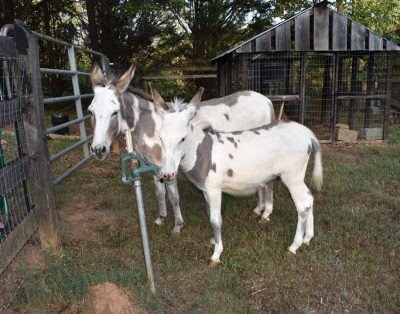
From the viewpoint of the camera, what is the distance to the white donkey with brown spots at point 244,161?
12.0 ft

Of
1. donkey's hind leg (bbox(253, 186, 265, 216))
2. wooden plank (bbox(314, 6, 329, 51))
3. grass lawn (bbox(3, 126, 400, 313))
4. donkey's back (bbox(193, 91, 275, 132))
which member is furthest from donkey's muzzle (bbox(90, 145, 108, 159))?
wooden plank (bbox(314, 6, 329, 51))

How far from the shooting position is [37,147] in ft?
11.6

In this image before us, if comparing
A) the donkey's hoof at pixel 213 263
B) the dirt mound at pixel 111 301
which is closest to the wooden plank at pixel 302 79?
the donkey's hoof at pixel 213 263

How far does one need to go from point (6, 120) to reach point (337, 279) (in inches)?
121

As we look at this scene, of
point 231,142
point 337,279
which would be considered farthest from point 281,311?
point 231,142

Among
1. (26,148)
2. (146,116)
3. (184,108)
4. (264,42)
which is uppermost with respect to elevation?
(264,42)

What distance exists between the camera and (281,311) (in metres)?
2.98

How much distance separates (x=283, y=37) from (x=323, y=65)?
8.30 feet

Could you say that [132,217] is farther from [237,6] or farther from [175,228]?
[237,6]

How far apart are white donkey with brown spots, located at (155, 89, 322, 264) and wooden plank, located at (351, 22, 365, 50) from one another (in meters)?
5.99

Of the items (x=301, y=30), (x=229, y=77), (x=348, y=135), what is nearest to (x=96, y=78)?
(x=301, y=30)

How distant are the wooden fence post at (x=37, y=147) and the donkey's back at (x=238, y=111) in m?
2.12

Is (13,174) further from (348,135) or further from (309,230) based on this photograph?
(348,135)

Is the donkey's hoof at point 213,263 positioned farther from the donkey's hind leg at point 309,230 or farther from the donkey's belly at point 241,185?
the donkey's hind leg at point 309,230
